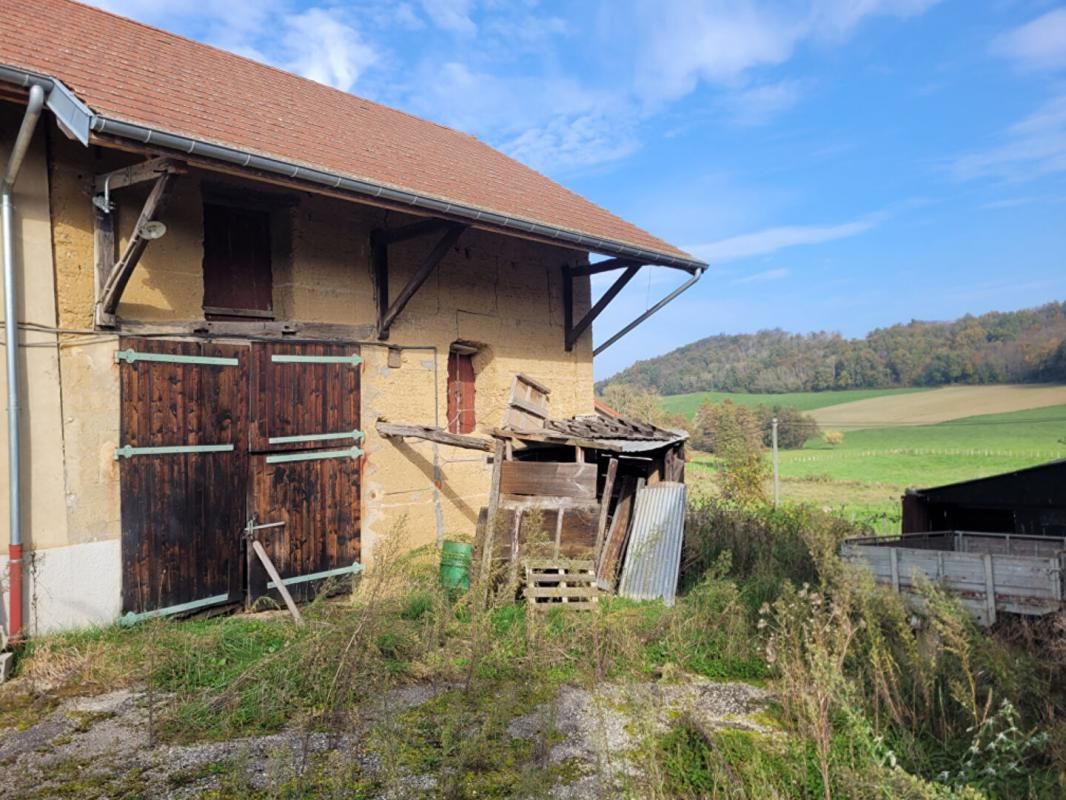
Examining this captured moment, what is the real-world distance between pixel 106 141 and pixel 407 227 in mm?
3272

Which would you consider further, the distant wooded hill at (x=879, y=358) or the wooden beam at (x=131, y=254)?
the distant wooded hill at (x=879, y=358)

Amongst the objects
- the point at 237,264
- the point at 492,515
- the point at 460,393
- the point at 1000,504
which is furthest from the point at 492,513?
the point at 1000,504

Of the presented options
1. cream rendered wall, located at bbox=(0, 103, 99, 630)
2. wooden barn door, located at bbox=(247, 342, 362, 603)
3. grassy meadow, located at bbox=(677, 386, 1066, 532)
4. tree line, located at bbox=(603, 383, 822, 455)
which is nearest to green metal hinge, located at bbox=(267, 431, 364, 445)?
wooden barn door, located at bbox=(247, 342, 362, 603)

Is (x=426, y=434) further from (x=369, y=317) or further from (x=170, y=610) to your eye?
(x=170, y=610)

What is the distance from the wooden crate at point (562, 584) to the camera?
6.96 m

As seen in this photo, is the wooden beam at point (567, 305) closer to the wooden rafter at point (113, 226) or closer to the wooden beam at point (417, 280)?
the wooden beam at point (417, 280)

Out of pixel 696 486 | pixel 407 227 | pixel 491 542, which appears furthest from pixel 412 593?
pixel 696 486

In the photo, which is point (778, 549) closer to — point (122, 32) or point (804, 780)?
point (804, 780)

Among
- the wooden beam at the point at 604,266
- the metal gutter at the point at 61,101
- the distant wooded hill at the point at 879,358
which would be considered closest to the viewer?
the metal gutter at the point at 61,101

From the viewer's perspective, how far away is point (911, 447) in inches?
1446

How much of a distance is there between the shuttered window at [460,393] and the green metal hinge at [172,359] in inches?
120

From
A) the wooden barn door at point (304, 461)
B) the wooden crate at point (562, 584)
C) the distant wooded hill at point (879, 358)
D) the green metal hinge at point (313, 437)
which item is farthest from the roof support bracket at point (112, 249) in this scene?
the distant wooded hill at point (879, 358)

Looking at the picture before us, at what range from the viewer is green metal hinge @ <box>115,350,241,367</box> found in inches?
236

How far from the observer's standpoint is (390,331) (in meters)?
8.17
